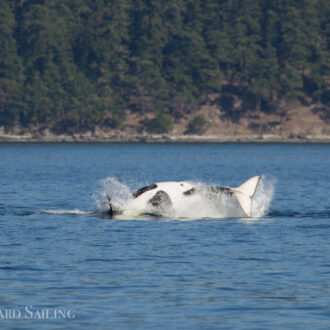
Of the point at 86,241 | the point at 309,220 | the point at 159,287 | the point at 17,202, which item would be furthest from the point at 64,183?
the point at 159,287

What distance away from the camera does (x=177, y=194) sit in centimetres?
3666

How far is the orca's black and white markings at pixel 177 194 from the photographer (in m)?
36.2

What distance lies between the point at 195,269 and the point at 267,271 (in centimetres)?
215

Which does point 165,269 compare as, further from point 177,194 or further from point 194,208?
point 194,208

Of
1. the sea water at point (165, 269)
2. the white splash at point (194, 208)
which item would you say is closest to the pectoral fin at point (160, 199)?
the white splash at point (194, 208)

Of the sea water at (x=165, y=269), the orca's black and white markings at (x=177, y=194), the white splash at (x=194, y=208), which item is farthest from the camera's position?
the white splash at (x=194, y=208)

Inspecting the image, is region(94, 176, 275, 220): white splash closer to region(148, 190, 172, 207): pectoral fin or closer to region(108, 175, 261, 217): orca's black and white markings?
region(108, 175, 261, 217): orca's black and white markings

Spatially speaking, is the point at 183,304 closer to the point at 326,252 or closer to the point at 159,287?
the point at 159,287

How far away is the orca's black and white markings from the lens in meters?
36.2

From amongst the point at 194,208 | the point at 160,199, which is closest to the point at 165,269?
the point at 160,199

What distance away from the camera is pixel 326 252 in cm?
2905

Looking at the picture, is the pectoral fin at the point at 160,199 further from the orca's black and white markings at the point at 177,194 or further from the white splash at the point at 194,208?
the white splash at the point at 194,208

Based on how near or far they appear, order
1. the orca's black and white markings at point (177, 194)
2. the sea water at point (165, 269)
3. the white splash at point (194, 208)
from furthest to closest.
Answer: the white splash at point (194, 208), the orca's black and white markings at point (177, 194), the sea water at point (165, 269)

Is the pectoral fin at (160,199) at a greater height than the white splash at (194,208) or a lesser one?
greater
